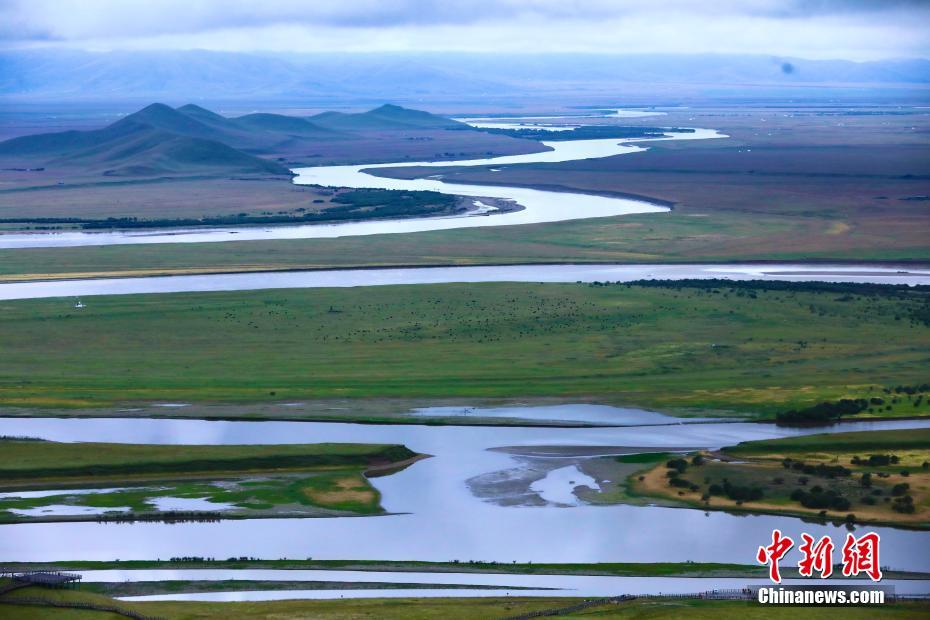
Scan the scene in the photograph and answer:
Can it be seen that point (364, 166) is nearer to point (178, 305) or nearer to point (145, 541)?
point (178, 305)

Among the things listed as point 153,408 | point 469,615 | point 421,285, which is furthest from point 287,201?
point 469,615

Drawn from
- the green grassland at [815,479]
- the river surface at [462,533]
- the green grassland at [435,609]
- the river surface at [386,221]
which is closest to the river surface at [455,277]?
the river surface at [386,221]

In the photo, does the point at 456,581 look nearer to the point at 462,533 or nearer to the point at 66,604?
the point at 462,533

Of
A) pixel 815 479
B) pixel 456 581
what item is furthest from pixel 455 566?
pixel 815 479

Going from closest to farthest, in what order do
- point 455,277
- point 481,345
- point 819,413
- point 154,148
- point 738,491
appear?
point 738,491
point 819,413
point 481,345
point 455,277
point 154,148

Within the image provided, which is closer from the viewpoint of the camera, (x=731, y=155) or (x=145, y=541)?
(x=145, y=541)

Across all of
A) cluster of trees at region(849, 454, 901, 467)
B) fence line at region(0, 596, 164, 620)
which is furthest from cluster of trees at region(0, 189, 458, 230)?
fence line at region(0, 596, 164, 620)
